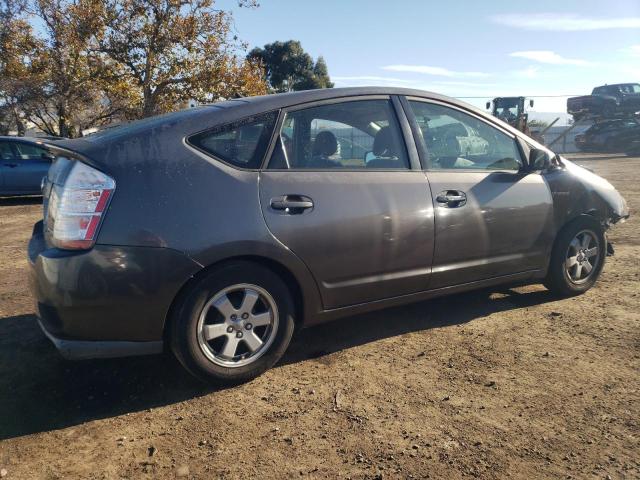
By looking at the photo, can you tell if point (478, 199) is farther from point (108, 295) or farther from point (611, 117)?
point (611, 117)

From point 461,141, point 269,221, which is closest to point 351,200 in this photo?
point 269,221

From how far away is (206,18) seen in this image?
20.7 meters

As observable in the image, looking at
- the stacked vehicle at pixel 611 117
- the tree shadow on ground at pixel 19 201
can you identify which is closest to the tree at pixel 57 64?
the tree shadow on ground at pixel 19 201

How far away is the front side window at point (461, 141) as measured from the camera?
379 centimetres

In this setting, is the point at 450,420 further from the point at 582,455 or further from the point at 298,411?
the point at 298,411

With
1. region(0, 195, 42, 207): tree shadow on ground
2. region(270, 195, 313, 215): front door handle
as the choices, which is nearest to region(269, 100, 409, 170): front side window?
region(270, 195, 313, 215): front door handle

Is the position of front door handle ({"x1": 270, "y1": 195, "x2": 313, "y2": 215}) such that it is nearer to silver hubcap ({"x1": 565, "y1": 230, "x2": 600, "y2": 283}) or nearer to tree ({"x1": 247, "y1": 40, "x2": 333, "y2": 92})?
silver hubcap ({"x1": 565, "y1": 230, "x2": 600, "y2": 283})

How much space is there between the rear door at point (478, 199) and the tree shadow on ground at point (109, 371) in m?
0.48

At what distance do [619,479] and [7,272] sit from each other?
583cm

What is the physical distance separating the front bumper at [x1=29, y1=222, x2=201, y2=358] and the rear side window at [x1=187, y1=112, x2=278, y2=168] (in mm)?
659

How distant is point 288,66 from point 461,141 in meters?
40.6

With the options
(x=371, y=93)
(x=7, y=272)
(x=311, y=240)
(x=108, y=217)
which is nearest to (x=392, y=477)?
(x=311, y=240)

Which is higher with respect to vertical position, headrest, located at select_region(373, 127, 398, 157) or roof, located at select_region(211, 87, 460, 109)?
roof, located at select_region(211, 87, 460, 109)

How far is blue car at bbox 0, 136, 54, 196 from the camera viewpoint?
37.8ft
